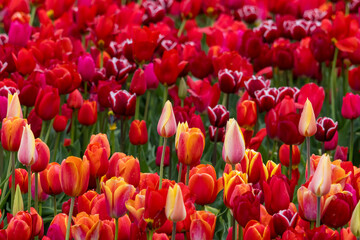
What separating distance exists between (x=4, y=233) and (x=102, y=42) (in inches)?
94.4

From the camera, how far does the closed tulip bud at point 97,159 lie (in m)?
2.02

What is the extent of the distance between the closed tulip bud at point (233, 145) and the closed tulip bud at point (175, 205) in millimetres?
355

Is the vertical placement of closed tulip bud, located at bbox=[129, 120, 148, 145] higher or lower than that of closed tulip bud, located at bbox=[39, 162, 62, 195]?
lower

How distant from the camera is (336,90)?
452cm

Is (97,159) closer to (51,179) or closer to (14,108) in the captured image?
(51,179)

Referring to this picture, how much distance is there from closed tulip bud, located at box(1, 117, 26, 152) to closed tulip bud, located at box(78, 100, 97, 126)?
91 cm

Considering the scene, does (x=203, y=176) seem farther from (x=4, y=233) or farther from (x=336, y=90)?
(x=336, y=90)

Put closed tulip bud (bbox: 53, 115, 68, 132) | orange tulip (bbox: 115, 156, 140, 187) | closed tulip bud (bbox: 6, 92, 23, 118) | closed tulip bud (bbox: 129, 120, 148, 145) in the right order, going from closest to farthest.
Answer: orange tulip (bbox: 115, 156, 140, 187)
closed tulip bud (bbox: 6, 92, 23, 118)
closed tulip bud (bbox: 129, 120, 148, 145)
closed tulip bud (bbox: 53, 115, 68, 132)

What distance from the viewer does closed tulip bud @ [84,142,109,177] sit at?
2.02m

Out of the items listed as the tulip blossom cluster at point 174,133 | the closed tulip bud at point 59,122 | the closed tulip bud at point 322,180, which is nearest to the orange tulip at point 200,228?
the tulip blossom cluster at point 174,133

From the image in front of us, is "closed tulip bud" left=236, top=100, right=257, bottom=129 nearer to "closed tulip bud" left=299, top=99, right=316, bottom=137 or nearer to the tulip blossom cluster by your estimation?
the tulip blossom cluster

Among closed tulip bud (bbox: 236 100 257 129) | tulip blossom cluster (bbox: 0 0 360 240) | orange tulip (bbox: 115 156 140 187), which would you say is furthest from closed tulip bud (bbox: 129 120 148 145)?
orange tulip (bbox: 115 156 140 187)

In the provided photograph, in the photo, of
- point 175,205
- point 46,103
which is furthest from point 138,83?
point 175,205

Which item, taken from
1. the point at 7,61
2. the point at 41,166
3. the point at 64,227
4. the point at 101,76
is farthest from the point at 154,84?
the point at 64,227
